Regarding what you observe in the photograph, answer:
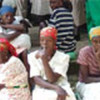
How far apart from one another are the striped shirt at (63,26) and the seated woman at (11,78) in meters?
1.07

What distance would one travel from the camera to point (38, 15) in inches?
258

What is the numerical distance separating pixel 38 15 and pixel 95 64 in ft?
7.97

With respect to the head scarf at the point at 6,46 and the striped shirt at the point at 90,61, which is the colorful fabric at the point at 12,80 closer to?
the head scarf at the point at 6,46

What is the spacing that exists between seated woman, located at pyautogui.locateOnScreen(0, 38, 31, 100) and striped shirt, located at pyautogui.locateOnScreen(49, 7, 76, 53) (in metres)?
1.07

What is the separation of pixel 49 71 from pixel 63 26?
1.25 meters

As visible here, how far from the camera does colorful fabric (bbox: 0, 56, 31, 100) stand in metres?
4.29

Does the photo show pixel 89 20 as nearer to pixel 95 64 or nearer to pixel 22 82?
pixel 95 64

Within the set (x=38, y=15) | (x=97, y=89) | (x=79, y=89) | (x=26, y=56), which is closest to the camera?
(x=97, y=89)

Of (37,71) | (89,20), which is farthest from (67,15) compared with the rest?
(37,71)

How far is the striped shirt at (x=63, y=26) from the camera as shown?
5.23 m


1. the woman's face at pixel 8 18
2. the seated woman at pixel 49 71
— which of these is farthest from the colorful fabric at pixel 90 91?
the woman's face at pixel 8 18

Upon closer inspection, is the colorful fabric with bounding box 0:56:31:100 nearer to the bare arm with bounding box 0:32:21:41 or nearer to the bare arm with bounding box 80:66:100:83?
the bare arm with bounding box 0:32:21:41

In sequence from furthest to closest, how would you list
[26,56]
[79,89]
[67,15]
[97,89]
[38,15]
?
[38,15] → [67,15] → [26,56] → [79,89] → [97,89]

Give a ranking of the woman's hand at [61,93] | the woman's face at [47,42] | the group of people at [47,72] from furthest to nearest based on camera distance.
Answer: the woman's face at [47,42], the group of people at [47,72], the woman's hand at [61,93]
